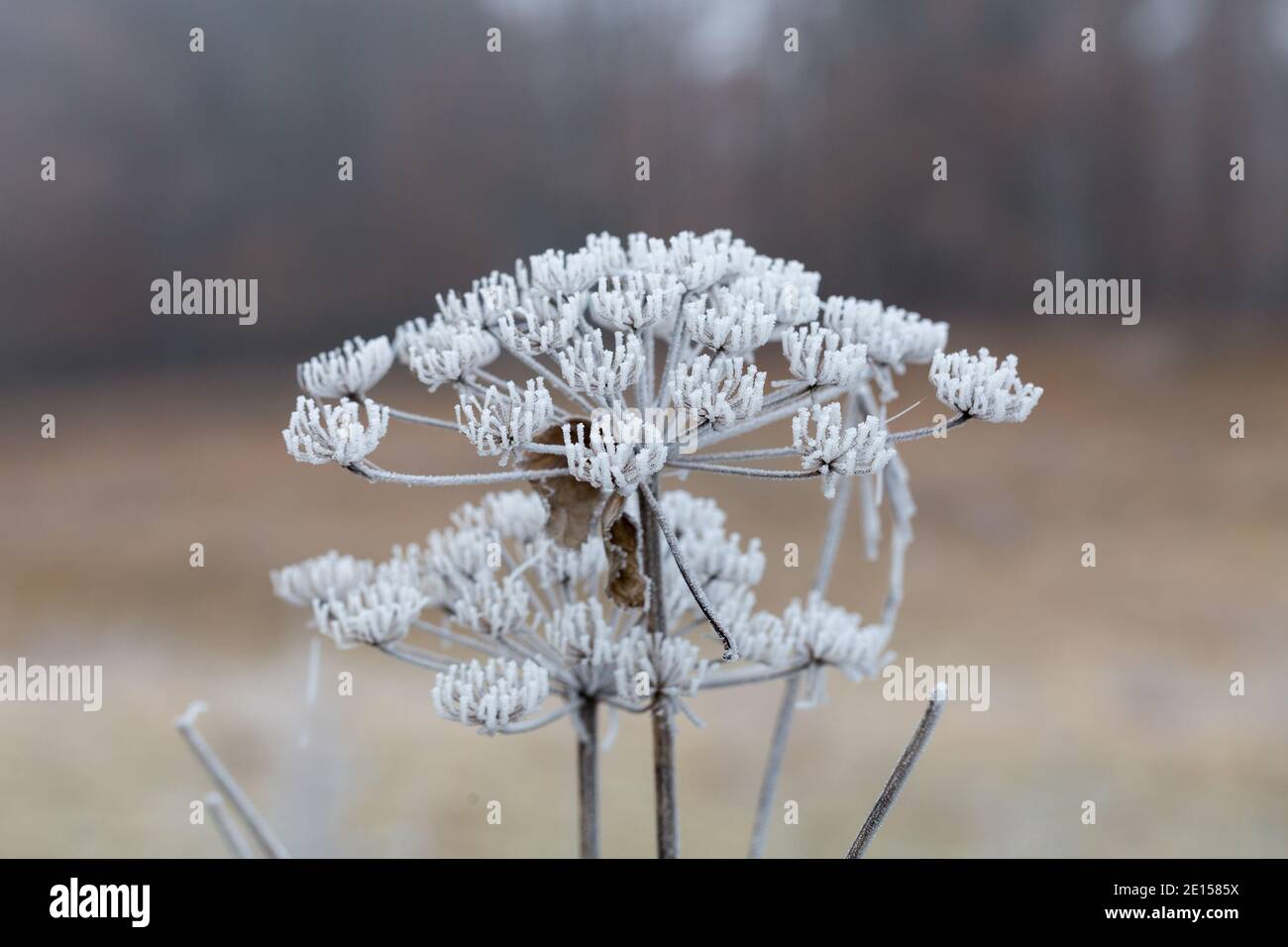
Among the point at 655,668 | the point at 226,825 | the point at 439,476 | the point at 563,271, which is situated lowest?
the point at 226,825

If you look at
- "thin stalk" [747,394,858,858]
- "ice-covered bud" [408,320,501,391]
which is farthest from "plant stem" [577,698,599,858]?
"ice-covered bud" [408,320,501,391]

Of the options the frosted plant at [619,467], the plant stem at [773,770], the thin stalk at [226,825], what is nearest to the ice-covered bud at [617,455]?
the frosted plant at [619,467]

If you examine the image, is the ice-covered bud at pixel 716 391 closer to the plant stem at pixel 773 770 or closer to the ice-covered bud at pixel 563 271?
the ice-covered bud at pixel 563 271

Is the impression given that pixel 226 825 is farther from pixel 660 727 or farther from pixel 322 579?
pixel 660 727

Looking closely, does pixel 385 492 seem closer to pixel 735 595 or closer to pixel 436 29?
pixel 436 29

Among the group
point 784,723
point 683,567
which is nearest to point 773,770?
point 784,723

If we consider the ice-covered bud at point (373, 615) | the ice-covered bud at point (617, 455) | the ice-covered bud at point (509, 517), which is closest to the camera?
the ice-covered bud at point (617, 455)
